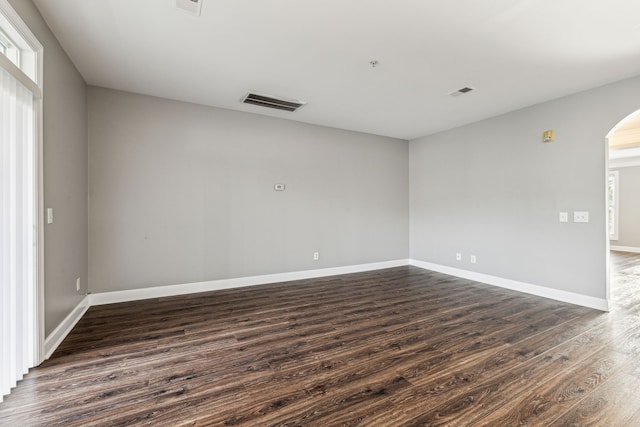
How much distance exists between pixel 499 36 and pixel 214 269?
4.27 metres

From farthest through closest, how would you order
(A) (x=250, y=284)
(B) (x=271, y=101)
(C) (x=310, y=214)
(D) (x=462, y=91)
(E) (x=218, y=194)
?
(C) (x=310, y=214), (A) (x=250, y=284), (E) (x=218, y=194), (B) (x=271, y=101), (D) (x=462, y=91)

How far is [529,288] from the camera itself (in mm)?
4078

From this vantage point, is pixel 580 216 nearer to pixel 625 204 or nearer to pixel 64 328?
pixel 64 328

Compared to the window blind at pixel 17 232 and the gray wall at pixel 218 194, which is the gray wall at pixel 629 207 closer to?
the gray wall at pixel 218 194

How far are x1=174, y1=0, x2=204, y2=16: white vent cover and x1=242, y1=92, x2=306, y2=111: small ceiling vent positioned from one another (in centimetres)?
148

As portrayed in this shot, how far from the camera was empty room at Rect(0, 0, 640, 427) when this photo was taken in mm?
1889

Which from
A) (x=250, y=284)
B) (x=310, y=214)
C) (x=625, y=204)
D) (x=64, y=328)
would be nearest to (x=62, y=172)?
(x=64, y=328)

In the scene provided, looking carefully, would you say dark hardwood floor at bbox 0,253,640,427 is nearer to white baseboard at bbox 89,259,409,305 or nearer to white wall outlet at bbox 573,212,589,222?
white baseboard at bbox 89,259,409,305

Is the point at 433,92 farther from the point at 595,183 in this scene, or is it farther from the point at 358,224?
the point at 358,224

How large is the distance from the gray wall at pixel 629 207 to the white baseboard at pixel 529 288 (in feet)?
21.5

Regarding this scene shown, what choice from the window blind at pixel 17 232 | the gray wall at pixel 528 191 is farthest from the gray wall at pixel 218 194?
the window blind at pixel 17 232

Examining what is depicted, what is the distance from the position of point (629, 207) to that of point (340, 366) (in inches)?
400

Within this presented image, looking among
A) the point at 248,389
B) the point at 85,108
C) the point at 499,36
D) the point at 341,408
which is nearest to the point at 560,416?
the point at 341,408

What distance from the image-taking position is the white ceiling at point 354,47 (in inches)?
85.0
